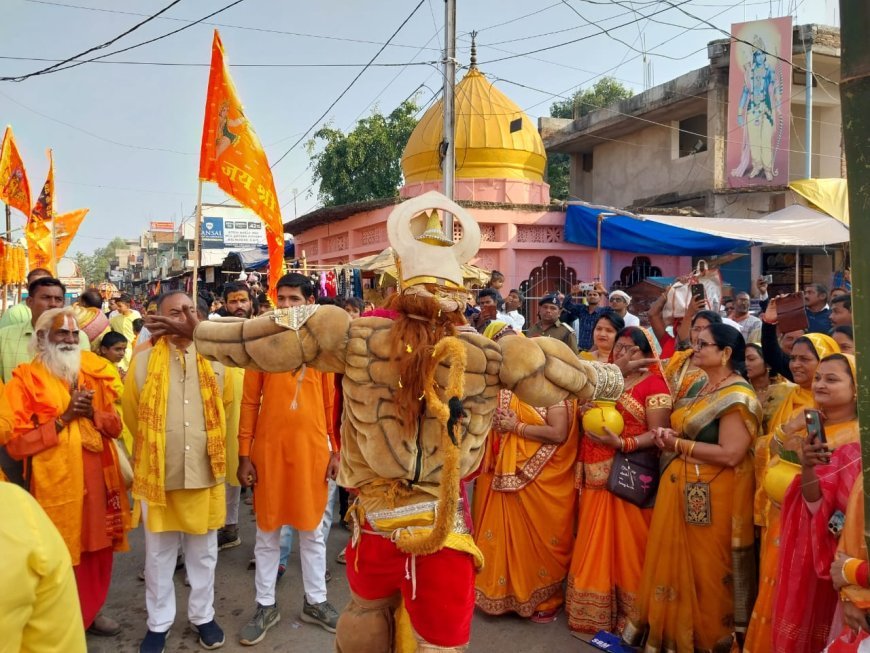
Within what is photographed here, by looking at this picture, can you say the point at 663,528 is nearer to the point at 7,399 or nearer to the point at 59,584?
the point at 59,584

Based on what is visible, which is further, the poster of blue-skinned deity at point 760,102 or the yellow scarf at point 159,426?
the poster of blue-skinned deity at point 760,102

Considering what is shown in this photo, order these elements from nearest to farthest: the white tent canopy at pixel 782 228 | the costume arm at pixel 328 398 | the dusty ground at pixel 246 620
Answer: the dusty ground at pixel 246 620
the costume arm at pixel 328 398
the white tent canopy at pixel 782 228

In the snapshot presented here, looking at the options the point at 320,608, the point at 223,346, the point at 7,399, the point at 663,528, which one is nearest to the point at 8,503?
the point at 223,346

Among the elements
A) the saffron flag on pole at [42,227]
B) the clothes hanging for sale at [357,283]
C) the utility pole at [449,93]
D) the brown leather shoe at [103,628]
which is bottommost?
the brown leather shoe at [103,628]

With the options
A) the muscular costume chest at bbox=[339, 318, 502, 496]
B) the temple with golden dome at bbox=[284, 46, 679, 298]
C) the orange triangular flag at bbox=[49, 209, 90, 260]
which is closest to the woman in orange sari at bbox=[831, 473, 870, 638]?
the muscular costume chest at bbox=[339, 318, 502, 496]

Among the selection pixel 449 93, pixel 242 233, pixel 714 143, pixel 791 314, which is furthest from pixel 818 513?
pixel 242 233

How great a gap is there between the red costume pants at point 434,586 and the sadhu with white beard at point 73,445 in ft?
6.61

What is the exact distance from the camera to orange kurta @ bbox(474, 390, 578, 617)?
404 centimetres

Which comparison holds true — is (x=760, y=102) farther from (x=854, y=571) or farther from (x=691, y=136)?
(x=854, y=571)

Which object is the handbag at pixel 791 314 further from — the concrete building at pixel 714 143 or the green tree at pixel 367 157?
the green tree at pixel 367 157

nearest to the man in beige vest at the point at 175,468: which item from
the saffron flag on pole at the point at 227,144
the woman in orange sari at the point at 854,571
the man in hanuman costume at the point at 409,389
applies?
the saffron flag on pole at the point at 227,144

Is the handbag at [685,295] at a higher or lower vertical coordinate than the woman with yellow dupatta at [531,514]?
higher

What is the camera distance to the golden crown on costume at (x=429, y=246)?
2359 millimetres

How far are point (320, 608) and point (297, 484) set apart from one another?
774mm
